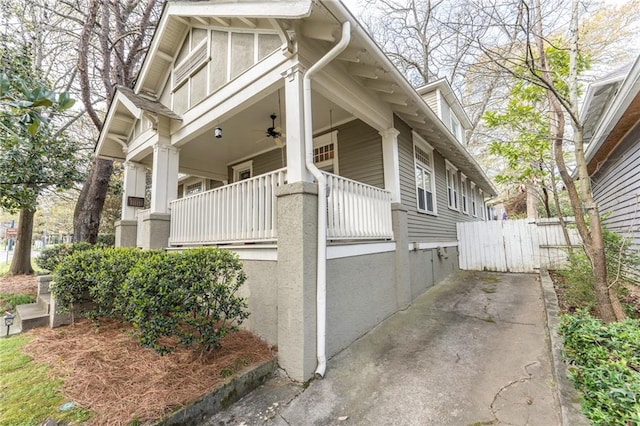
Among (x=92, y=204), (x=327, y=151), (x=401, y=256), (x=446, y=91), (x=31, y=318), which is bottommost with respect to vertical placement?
(x=31, y=318)

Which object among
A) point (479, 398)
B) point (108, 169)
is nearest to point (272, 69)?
point (479, 398)

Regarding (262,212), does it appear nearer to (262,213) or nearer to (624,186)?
(262,213)

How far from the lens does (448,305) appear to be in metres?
5.68

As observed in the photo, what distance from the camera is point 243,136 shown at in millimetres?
7266

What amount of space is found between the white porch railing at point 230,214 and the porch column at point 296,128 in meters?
0.34

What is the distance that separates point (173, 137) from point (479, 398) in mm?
7103

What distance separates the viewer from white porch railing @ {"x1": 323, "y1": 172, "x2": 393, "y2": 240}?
4.11m

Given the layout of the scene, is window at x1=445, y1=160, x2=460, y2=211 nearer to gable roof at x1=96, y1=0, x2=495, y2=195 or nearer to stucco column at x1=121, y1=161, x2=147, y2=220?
gable roof at x1=96, y1=0, x2=495, y2=195

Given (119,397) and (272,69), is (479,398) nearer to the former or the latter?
(119,397)

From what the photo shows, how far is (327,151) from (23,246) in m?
12.0

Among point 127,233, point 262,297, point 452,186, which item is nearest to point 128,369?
point 262,297

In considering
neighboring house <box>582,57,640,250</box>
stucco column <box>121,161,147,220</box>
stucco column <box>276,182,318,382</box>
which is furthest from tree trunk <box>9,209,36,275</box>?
neighboring house <box>582,57,640,250</box>

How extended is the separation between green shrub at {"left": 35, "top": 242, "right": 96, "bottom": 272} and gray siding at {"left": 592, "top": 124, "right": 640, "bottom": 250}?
11.4m

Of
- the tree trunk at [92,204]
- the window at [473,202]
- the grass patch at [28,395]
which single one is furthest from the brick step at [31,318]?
the window at [473,202]
